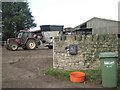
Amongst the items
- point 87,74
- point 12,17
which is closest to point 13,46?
point 87,74

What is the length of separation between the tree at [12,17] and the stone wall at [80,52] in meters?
17.1

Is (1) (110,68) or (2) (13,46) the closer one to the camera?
(1) (110,68)

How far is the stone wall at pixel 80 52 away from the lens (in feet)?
20.1

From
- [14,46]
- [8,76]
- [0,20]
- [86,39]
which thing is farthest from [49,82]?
[0,20]

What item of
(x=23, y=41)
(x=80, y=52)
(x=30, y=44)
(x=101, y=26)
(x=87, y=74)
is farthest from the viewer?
(x=101, y=26)

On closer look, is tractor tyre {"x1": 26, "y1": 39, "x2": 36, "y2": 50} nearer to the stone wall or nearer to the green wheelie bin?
the stone wall

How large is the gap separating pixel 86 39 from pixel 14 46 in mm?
9498

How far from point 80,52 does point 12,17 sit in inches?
750

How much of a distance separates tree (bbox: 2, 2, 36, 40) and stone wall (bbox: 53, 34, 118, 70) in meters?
17.1

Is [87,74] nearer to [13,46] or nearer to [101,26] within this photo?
[13,46]

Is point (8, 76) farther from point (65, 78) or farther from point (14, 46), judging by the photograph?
point (14, 46)

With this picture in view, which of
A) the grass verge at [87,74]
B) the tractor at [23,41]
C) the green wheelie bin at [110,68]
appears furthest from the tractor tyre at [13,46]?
the green wheelie bin at [110,68]

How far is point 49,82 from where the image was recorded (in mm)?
4910

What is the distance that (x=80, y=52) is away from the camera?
612 cm
